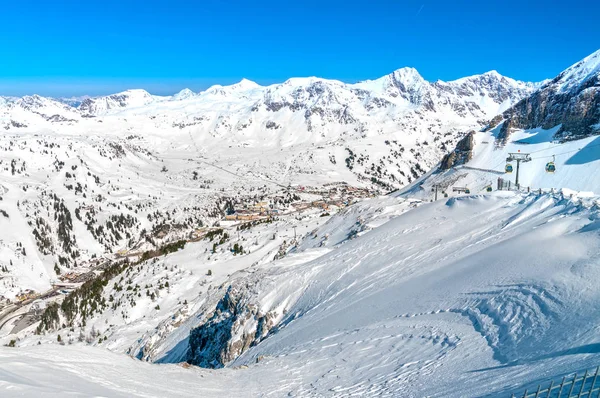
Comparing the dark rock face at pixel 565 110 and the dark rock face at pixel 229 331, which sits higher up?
the dark rock face at pixel 565 110

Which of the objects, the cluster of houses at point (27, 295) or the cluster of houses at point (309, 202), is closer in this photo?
the cluster of houses at point (27, 295)

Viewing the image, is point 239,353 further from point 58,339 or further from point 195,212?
point 195,212

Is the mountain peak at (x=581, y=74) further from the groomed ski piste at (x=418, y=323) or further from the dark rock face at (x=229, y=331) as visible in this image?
the dark rock face at (x=229, y=331)

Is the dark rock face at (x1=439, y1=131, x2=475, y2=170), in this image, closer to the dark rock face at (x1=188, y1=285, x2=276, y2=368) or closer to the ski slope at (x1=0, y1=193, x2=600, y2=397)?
the ski slope at (x1=0, y1=193, x2=600, y2=397)

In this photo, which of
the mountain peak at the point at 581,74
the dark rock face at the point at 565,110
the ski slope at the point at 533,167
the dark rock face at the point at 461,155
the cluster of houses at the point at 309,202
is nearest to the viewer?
the ski slope at the point at 533,167

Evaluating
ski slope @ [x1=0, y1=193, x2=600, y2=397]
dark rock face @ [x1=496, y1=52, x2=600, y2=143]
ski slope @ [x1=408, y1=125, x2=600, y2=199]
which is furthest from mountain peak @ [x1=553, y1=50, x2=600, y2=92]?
ski slope @ [x1=0, y1=193, x2=600, y2=397]

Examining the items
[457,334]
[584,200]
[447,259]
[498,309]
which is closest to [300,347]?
[457,334]

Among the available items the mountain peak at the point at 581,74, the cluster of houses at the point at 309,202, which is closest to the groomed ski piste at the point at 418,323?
the mountain peak at the point at 581,74
